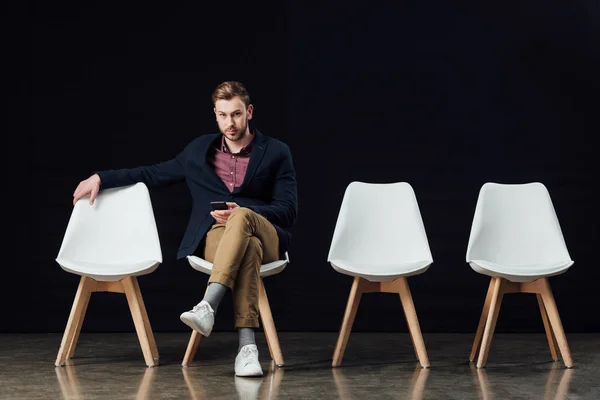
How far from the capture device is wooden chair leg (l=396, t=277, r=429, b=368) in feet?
12.8

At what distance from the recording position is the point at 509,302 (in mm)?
5285

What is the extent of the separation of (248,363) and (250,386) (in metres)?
0.20

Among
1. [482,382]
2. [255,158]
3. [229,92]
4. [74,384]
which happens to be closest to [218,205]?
[255,158]

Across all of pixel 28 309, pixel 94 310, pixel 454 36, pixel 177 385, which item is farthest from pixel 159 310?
pixel 454 36

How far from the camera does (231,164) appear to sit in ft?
13.4

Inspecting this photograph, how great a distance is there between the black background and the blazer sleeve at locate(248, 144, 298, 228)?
1121 millimetres

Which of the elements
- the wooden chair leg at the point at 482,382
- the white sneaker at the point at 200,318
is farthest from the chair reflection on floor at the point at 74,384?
the wooden chair leg at the point at 482,382

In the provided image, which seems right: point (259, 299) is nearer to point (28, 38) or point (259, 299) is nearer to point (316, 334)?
point (316, 334)

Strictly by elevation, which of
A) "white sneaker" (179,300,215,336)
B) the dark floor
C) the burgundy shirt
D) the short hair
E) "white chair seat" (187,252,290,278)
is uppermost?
the short hair

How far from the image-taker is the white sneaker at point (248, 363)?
11.5ft

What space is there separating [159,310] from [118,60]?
1438 millimetres

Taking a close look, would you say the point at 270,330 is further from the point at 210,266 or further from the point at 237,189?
the point at 237,189

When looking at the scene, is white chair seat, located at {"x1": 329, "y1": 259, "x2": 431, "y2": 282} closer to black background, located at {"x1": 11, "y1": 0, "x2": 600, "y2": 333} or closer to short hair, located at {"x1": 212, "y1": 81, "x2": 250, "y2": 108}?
short hair, located at {"x1": 212, "y1": 81, "x2": 250, "y2": 108}

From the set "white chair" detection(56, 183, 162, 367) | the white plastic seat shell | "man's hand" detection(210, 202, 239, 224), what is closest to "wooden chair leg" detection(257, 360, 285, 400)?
"white chair" detection(56, 183, 162, 367)
